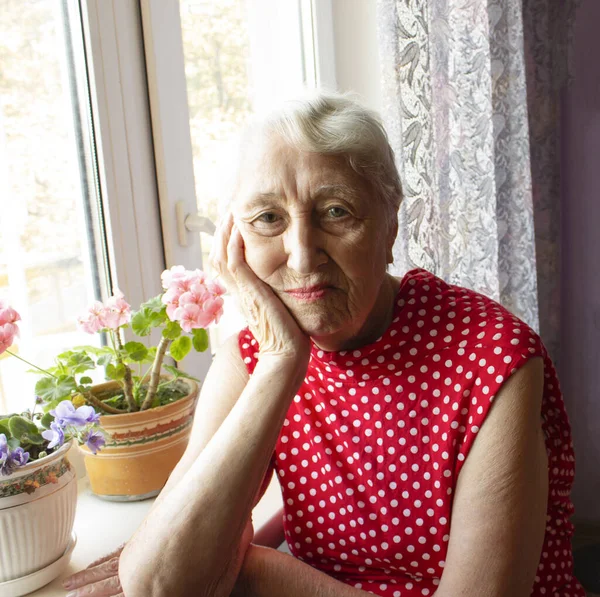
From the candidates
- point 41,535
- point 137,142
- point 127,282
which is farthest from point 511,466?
point 137,142

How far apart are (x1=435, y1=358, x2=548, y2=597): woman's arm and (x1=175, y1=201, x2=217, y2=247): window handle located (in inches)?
42.4

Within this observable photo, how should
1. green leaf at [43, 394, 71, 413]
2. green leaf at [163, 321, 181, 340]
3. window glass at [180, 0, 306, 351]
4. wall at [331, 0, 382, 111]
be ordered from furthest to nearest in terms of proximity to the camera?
wall at [331, 0, 382, 111]
window glass at [180, 0, 306, 351]
green leaf at [163, 321, 181, 340]
green leaf at [43, 394, 71, 413]

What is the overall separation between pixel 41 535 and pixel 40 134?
92 cm

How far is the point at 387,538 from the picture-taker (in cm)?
122

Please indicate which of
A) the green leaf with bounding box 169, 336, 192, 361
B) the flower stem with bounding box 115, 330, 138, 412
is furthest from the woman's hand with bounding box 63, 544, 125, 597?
the green leaf with bounding box 169, 336, 192, 361

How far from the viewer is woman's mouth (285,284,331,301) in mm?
1142

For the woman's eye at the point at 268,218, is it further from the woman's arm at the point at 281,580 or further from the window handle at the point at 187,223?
the window handle at the point at 187,223

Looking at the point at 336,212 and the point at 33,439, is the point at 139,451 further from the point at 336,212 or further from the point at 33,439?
the point at 336,212

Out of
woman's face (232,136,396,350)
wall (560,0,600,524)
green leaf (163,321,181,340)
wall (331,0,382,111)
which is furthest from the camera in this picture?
wall (331,0,382,111)

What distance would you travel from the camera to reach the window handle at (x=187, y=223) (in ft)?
6.18

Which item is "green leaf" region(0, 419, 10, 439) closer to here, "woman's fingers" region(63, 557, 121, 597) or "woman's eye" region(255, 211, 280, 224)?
"woman's fingers" region(63, 557, 121, 597)

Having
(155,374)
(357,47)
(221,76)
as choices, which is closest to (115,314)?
(155,374)

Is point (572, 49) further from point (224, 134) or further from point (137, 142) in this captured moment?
point (137, 142)

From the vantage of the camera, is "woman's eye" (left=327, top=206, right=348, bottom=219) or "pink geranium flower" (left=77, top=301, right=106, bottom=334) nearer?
"woman's eye" (left=327, top=206, right=348, bottom=219)
